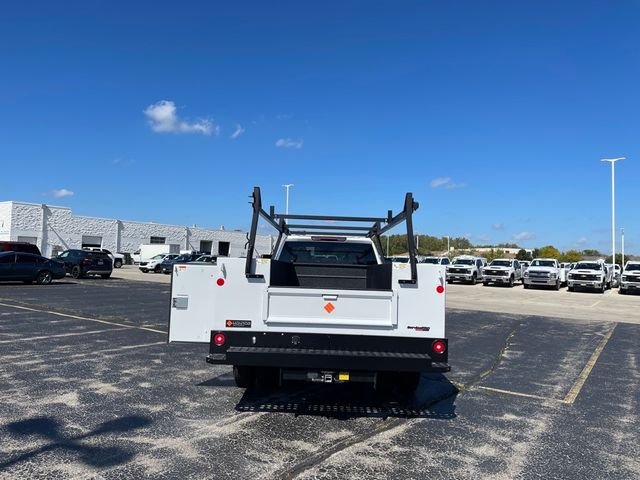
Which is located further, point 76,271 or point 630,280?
point 630,280

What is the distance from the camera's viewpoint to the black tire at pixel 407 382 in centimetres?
613

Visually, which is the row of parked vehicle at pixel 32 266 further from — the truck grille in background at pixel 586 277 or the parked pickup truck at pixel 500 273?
the truck grille in background at pixel 586 277

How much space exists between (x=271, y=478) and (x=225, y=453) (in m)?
0.63

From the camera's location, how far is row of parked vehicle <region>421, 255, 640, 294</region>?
3191 cm

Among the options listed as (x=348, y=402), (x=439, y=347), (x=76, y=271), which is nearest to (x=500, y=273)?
(x=76, y=271)

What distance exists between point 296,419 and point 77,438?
205 cm

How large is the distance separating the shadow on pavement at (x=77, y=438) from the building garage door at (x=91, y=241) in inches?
1907

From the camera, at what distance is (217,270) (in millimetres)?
5297

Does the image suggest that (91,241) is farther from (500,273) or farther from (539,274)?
(539,274)

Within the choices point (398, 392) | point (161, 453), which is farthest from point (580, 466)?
point (161, 453)

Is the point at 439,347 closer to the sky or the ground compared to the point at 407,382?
closer to the sky

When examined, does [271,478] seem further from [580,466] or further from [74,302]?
[74,302]

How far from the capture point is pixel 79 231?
48.7 meters

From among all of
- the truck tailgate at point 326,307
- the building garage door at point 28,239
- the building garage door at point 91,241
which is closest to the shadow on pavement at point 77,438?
the truck tailgate at point 326,307
